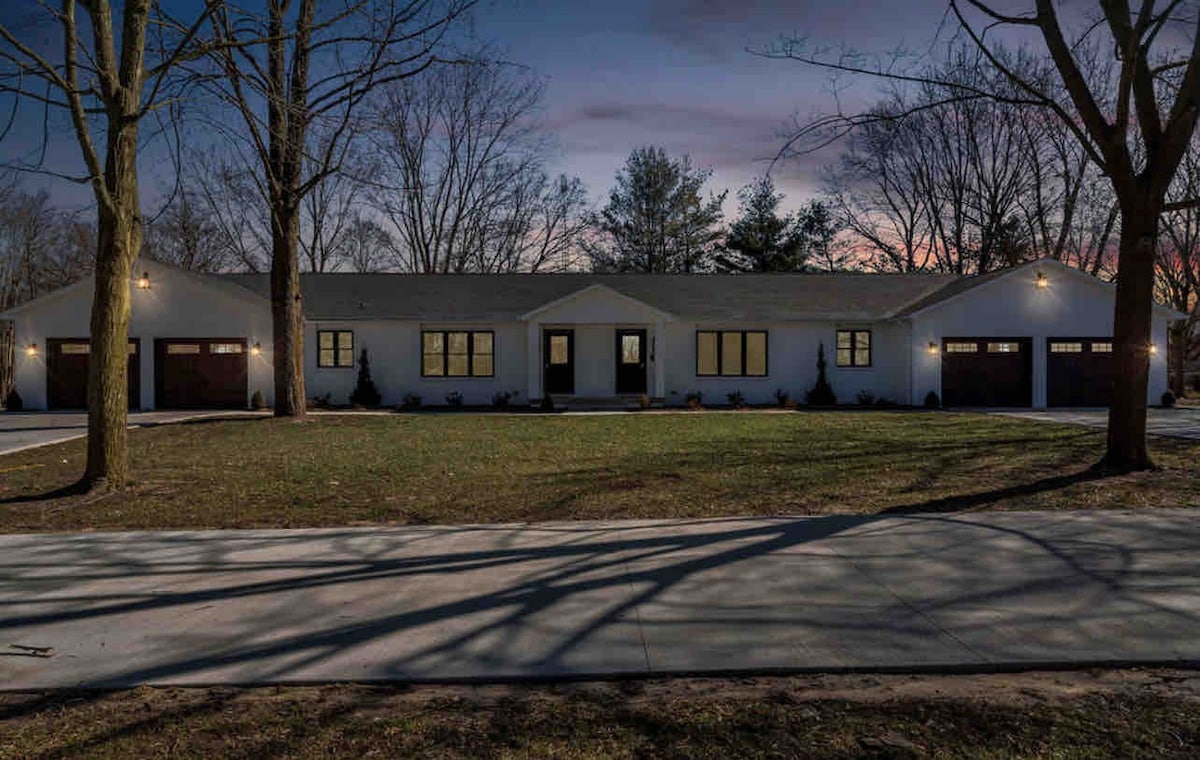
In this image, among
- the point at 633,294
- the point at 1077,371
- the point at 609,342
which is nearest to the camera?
the point at 1077,371

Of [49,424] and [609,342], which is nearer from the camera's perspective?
[49,424]

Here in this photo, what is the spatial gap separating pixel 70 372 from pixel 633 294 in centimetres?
1667

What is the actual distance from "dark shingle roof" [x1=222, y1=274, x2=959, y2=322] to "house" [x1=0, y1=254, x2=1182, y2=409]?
93mm

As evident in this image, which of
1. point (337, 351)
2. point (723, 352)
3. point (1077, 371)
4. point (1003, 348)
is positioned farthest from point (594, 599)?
point (1077, 371)

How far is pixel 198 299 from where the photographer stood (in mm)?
23328

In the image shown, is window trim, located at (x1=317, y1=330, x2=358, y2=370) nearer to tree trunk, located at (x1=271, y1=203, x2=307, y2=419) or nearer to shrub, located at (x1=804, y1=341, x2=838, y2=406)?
tree trunk, located at (x1=271, y1=203, x2=307, y2=419)

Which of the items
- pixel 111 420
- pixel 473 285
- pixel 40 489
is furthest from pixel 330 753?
pixel 473 285

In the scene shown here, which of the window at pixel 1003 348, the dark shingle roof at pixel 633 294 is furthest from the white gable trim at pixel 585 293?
the window at pixel 1003 348

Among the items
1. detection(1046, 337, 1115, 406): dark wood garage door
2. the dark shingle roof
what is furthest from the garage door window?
the dark shingle roof

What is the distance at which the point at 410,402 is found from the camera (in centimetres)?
2392

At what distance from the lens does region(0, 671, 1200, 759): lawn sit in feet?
10.5

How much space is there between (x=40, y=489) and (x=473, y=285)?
1788 centimetres

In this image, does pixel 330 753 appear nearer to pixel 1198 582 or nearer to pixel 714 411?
pixel 1198 582

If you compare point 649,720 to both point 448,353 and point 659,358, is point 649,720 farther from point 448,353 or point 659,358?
point 448,353
